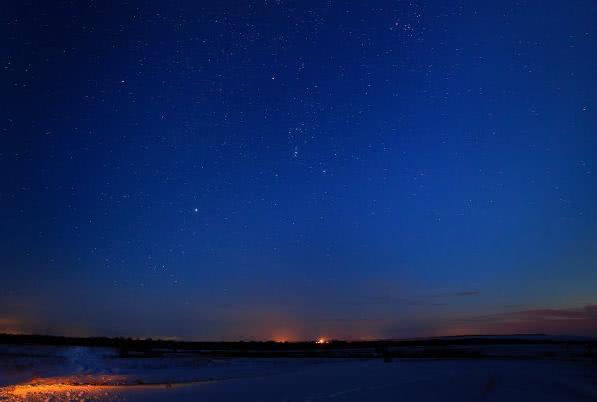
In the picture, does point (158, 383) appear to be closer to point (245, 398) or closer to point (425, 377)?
point (245, 398)

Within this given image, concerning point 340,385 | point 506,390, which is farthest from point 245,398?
point 506,390

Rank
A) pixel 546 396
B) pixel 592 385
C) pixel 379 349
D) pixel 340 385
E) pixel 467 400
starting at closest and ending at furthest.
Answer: pixel 467 400 < pixel 546 396 < pixel 340 385 < pixel 592 385 < pixel 379 349

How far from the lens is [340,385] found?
16078 mm

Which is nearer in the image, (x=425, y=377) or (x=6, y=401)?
(x=6, y=401)

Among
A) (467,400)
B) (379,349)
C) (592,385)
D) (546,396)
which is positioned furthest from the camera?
(379,349)

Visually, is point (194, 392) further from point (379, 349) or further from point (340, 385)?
point (379, 349)

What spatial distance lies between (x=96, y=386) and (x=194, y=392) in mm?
5049

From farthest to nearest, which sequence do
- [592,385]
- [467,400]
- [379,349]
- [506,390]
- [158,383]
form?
[379,349], [158,383], [592,385], [506,390], [467,400]

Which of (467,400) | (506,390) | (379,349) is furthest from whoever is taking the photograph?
(379,349)

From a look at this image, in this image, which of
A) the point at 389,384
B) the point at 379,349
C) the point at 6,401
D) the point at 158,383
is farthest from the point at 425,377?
the point at 379,349

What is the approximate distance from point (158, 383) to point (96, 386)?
2.45 metres

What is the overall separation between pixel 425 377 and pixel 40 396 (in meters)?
15.1

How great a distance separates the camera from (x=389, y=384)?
16.5m

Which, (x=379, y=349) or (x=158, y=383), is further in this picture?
(x=379, y=349)
